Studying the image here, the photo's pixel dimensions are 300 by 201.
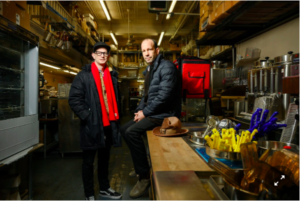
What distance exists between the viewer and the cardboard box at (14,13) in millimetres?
1699

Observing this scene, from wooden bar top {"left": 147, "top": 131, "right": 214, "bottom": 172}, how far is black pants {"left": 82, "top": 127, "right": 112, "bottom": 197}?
0.96 meters

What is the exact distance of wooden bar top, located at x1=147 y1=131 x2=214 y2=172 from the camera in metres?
0.81

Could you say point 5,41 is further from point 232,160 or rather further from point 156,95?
point 232,160

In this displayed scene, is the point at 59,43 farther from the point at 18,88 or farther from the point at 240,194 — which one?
the point at 240,194

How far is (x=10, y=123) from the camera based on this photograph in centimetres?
167

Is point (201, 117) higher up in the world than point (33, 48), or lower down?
lower down

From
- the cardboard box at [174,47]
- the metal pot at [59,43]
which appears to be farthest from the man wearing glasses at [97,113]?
the cardboard box at [174,47]

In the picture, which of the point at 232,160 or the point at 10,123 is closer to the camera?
the point at 232,160

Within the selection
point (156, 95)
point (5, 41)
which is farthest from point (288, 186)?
point (5, 41)

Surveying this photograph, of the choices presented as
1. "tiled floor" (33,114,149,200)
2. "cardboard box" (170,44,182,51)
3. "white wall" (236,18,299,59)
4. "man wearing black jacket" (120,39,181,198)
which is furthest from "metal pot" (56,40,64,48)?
"cardboard box" (170,44,182,51)

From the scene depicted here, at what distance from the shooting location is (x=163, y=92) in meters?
1.89

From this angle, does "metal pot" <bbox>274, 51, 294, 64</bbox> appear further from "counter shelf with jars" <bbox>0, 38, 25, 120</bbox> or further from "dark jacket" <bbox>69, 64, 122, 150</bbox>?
"counter shelf with jars" <bbox>0, 38, 25, 120</bbox>

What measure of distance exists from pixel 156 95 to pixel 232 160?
1199 mm

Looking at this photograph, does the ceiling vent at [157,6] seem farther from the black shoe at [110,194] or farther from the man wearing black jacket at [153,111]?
the black shoe at [110,194]
